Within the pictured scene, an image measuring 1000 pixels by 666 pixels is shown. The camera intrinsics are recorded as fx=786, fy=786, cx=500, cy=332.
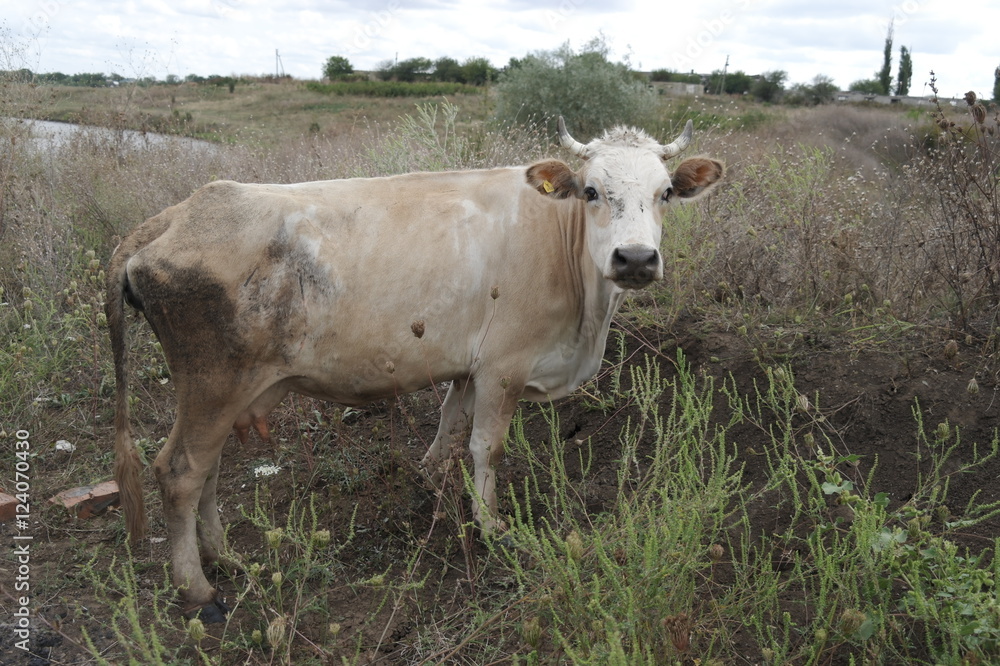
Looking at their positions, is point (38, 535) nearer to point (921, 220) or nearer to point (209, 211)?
point (209, 211)

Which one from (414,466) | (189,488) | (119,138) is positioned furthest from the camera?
(119,138)

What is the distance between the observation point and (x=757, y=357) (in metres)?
4.83

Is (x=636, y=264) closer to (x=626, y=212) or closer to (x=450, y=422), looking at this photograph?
(x=626, y=212)

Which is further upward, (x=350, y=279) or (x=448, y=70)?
(x=448, y=70)

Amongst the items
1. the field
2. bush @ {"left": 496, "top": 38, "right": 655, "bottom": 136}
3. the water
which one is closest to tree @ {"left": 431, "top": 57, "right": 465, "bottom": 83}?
bush @ {"left": 496, "top": 38, "right": 655, "bottom": 136}

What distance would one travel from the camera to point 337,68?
4731 centimetres

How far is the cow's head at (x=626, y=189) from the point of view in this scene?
3.54 m

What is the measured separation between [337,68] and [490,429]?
47.2 meters

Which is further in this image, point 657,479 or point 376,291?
point 376,291

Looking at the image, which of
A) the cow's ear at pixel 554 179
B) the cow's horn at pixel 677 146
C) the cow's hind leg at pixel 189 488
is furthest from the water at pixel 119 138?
the cow's horn at pixel 677 146

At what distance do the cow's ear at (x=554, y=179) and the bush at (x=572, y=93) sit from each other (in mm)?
12507

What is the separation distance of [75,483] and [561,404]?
3188 mm

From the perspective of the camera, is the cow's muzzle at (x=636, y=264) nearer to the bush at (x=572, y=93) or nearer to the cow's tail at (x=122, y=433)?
the cow's tail at (x=122, y=433)

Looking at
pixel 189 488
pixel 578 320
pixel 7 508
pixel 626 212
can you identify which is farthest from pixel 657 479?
pixel 7 508
